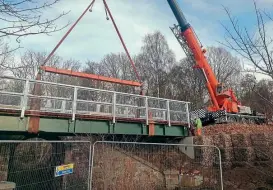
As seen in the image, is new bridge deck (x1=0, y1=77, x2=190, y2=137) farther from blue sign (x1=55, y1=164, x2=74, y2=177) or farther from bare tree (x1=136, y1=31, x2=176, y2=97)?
bare tree (x1=136, y1=31, x2=176, y2=97)

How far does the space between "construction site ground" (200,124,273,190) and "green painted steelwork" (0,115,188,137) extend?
3.28m

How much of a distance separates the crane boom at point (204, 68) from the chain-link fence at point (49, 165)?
591 inches

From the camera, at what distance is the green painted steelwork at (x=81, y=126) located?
38.0ft

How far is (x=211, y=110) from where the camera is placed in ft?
75.9

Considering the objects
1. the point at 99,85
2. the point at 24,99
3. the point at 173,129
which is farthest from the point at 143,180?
the point at 99,85

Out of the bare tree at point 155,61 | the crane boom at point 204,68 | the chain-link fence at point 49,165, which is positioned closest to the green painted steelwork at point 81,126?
the chain-link fence at point 49,165

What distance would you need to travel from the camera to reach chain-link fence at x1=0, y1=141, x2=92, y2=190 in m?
8.05

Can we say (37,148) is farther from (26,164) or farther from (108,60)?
(108,60)

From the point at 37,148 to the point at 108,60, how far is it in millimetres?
51555

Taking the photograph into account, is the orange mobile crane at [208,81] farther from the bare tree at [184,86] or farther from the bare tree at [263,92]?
the bare tree at [184,86]

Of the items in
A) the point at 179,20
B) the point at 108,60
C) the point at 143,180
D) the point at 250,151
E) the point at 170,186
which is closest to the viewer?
the point at 143,180

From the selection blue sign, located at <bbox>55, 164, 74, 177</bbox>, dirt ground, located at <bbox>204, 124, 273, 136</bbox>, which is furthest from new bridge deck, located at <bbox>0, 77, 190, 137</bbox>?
blue sign, located at <bbox>55, 164, 74, 177</bbox>

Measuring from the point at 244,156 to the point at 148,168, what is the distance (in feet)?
24.6

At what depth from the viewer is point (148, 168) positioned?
11336 millimetres
